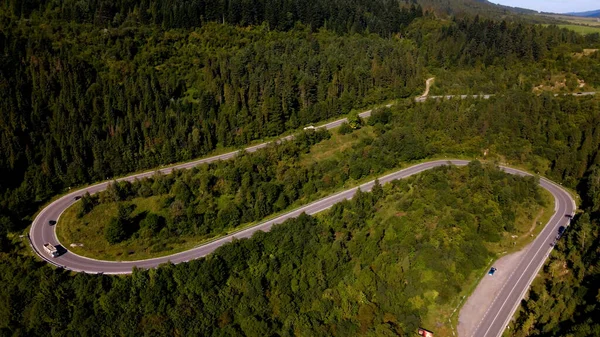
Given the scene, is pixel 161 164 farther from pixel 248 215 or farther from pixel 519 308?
Result: pixel 519 308

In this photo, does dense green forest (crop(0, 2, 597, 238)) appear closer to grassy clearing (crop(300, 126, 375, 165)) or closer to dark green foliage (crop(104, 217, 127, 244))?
grassy clearing (crop(300, 126, 375, 165))

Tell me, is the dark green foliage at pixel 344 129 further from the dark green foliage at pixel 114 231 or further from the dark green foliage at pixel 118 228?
the dark green foliage at pixel 114 231

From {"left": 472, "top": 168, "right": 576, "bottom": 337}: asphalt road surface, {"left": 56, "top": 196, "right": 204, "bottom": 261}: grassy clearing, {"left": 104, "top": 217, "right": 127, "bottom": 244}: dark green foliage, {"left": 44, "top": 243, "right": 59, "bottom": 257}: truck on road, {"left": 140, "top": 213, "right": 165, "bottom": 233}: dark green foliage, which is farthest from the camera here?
{"left": 140, "top": 213, "right": 165, "bottom": 233}: dark green foliage

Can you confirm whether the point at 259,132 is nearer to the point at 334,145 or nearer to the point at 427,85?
the point at 334,145

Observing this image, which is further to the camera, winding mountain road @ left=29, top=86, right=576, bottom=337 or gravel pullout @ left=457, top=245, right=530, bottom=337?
winding mountain road @ left=29, top=86, right=576, bottom=337

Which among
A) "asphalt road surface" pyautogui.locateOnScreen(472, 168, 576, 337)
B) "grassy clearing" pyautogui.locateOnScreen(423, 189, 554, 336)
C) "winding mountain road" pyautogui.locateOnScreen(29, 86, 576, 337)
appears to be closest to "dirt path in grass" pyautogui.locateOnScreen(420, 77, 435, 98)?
"winding mountain road" pyautogui.locateOnScreen(29, 86, 576, 337)

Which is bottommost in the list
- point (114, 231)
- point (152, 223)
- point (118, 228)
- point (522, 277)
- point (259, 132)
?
point (114, 231)

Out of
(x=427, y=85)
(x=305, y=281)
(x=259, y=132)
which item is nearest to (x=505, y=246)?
(x=305, y=281)
